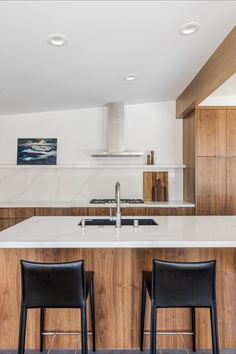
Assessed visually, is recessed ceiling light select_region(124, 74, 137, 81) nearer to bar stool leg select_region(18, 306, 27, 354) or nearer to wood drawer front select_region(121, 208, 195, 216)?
wood drawer front select_region(121, 208, 195, 216)

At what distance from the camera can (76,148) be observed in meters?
4.75

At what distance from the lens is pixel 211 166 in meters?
4.07

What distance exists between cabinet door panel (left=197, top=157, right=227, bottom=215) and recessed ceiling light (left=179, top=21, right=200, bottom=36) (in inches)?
78.7

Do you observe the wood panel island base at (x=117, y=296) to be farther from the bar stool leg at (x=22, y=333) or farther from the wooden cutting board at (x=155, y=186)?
the wooden cutting board at (x=155, y=186)

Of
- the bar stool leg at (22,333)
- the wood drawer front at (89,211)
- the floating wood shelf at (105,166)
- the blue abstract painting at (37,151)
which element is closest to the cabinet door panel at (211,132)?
the floating wood shelf at (105,166)

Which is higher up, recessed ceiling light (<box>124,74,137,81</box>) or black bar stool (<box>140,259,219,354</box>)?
recessed ceiling light (<box>124,74,137,81</box>)

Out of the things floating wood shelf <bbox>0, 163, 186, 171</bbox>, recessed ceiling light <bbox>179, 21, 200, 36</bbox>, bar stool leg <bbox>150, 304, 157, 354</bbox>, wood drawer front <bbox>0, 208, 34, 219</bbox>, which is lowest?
bar stool leg <bbox>150, 304, 157, 354</bbox>

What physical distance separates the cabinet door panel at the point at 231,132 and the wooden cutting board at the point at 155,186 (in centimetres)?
109

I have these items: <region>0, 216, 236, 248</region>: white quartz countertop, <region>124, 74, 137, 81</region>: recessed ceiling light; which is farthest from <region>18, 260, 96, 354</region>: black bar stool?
<region>124, 74, 137, 81</region>: recessed ceiling light

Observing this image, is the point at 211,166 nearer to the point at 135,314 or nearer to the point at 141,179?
the point at 141,179

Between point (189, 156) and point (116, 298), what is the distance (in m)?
2.73

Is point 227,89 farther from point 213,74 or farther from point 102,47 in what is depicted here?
point 102,47

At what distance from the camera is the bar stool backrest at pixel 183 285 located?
1.74m

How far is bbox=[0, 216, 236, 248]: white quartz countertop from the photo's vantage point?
72.3 inches
